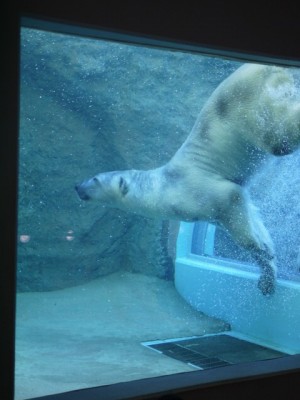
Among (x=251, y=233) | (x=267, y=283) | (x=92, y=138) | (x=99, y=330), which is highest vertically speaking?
(x=92, y=138)

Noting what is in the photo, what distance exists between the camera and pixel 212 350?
272cm

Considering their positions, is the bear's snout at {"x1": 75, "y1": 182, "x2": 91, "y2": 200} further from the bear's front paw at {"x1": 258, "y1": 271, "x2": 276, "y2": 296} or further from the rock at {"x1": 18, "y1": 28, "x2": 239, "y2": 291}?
the bear's front paw at {"x1": 258, "y1": 271, "x2": 276, "y2": 296}

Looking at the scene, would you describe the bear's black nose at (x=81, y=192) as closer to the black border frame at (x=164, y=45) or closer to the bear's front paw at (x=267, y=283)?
the bear's front paw at (x=267, y=283)

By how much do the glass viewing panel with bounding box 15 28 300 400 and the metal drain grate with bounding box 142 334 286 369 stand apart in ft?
0.05

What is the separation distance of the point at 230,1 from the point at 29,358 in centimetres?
180

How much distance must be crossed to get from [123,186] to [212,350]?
126cm

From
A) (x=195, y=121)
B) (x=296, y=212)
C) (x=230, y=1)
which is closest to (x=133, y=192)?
(x=195, y=121)

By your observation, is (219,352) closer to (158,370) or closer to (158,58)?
(158,370)

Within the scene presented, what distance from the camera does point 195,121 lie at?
3.33m

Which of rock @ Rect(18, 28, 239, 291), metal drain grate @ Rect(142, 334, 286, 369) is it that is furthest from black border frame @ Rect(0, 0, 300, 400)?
rock @ Rect(18, 28, 239, 291)

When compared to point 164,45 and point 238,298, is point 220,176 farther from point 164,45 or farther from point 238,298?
point 164,45

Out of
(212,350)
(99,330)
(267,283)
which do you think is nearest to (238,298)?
(267,283)

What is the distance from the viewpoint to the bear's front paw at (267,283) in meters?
3.29

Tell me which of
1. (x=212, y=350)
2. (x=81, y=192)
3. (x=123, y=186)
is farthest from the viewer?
(x=123, y=186)
